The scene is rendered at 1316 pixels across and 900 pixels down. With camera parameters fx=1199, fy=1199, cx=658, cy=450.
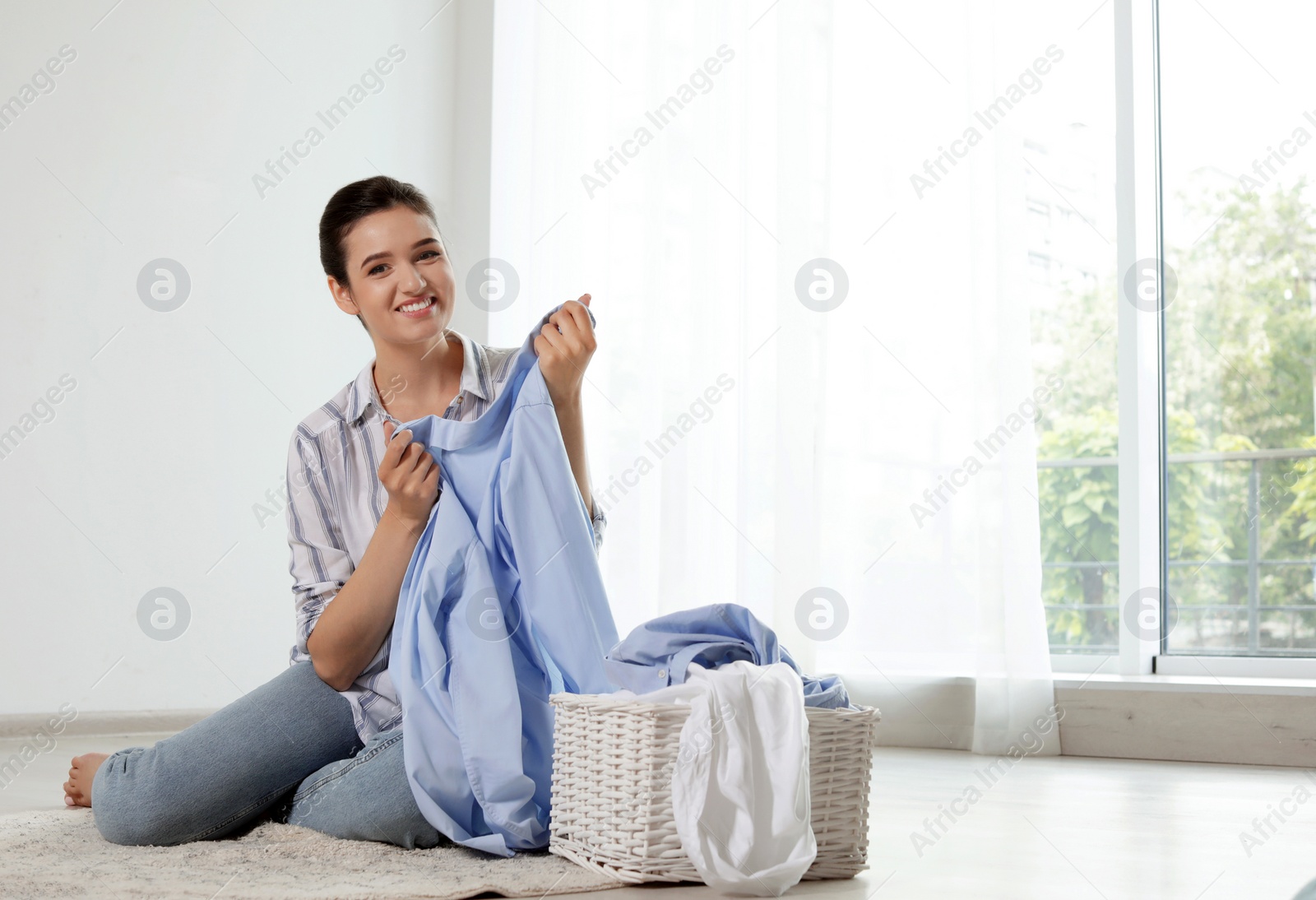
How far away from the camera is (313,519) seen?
1538 millimetres

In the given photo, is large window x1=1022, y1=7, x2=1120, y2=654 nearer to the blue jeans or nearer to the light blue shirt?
the light blue shirt

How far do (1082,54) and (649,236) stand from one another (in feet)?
3.59

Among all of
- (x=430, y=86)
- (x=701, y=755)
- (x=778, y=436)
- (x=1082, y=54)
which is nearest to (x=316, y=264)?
(x=430, y=86)

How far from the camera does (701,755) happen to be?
1.13 metres

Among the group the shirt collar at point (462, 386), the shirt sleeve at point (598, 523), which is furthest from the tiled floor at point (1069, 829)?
the shirt collar at point (462, 386)

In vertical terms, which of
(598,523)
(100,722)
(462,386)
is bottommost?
(100,722)

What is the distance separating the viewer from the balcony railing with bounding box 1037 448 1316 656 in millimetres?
2553

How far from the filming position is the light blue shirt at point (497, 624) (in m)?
1.31

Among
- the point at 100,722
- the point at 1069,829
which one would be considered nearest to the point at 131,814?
the point at 1069,829

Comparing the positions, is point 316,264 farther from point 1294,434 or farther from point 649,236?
point 1294,434

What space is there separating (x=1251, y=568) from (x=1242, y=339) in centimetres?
50

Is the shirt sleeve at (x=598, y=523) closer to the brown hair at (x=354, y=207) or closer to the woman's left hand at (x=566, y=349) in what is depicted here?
the woman's left hand at (x=566, y=349)

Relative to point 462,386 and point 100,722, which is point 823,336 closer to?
point 462,386

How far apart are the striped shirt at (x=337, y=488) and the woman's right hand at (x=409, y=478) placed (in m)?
0.11
